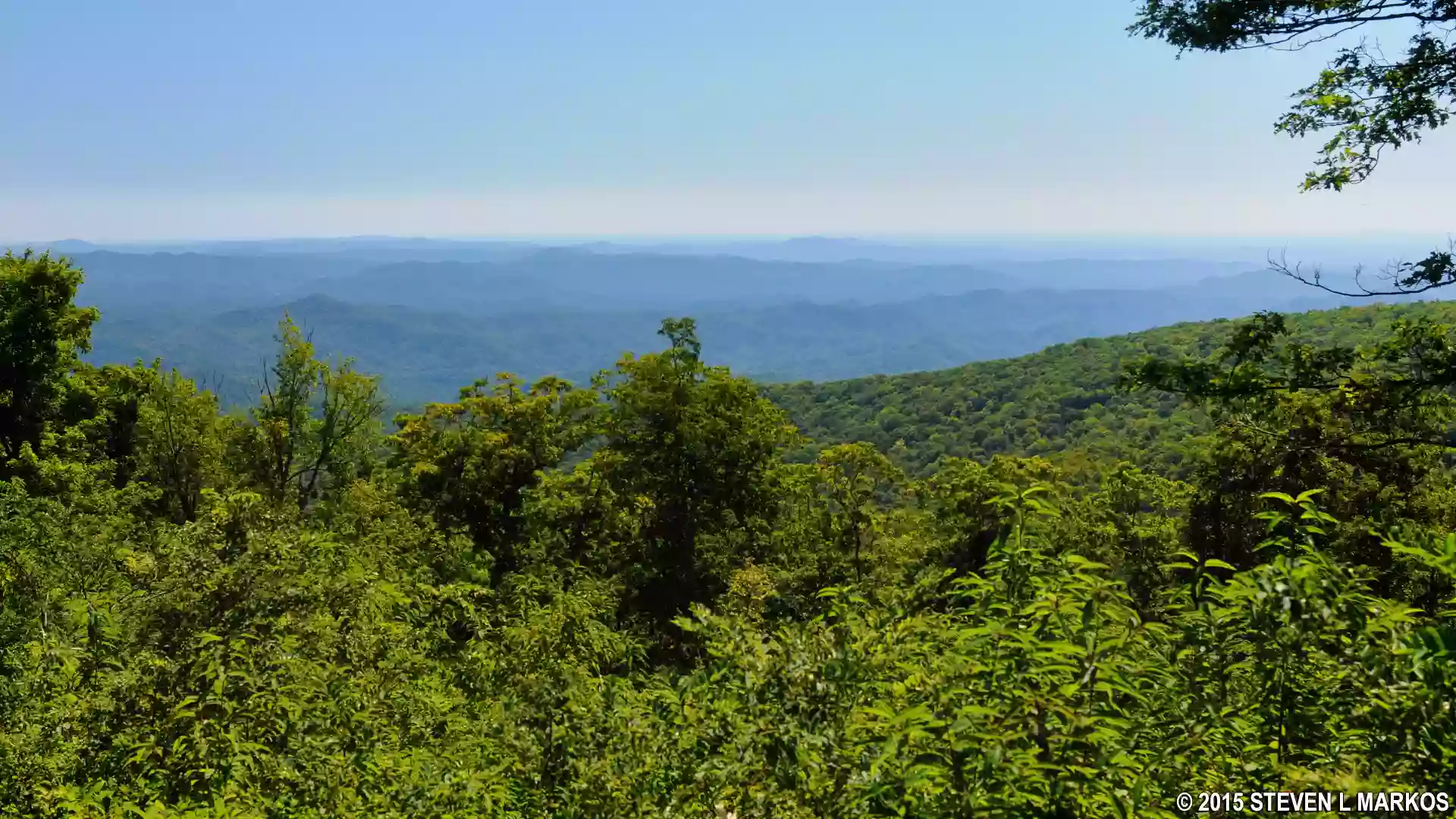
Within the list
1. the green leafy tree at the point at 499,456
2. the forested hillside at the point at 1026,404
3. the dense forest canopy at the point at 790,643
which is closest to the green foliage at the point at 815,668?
the dense forest canopy at the point at 790,643

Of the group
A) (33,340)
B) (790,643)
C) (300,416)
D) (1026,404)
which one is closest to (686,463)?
(300,416)

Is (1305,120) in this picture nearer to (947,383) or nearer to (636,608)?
(636,608)

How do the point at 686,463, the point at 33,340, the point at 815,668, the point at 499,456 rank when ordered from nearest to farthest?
the point at 815,668 → the point at 686,463 → the point at 33,340 → the point at 499,456

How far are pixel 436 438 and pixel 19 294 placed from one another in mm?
11979

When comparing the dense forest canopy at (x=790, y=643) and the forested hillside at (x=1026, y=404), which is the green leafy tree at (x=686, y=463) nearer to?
the dense forest canopy at (x=790, y=643)

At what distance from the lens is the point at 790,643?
446 cm

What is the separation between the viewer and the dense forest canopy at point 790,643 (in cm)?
297

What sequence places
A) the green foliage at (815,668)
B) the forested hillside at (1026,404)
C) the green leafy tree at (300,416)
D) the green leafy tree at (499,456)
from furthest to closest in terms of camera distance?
the forested hillside at (1026,404)
the green leafy tree at (300,416)
the green leafy tree at (499,456)
the green foliage at (815,668)

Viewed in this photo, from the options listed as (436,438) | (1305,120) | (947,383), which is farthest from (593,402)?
(947,383)

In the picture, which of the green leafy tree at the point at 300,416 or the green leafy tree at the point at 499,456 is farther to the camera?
the green leafy tree at the point at 300,416

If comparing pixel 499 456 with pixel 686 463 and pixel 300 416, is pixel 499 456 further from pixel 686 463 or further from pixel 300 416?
pixel 300 416

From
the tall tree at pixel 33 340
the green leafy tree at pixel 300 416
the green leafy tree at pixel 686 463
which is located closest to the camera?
the green leafy tree at pixel 686 463

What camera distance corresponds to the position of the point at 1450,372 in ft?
22.6

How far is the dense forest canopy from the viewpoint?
9.75 ft
